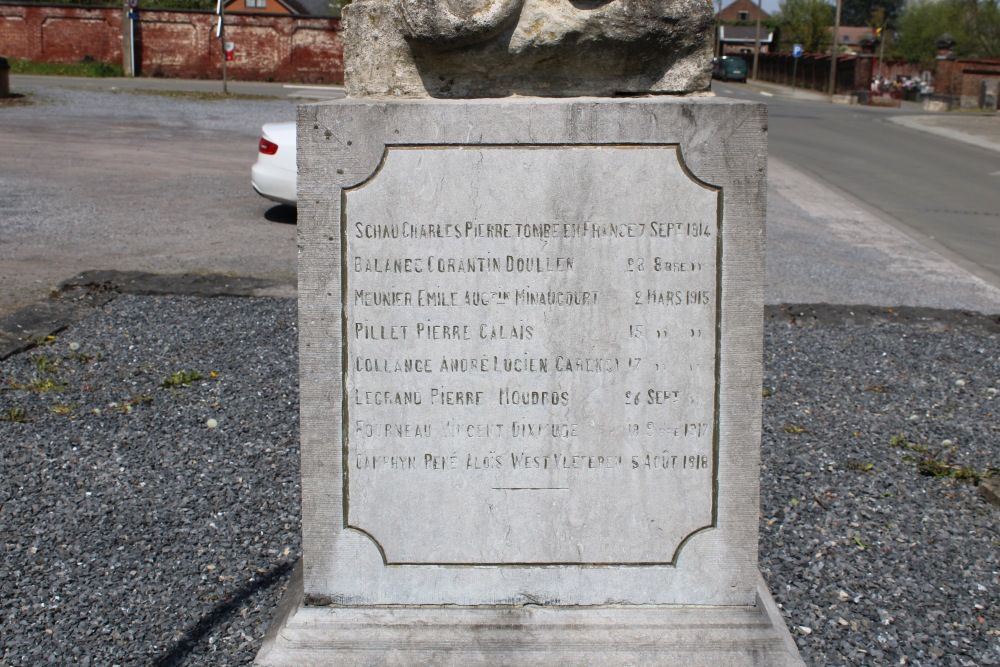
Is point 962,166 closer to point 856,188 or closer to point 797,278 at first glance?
point 856,188

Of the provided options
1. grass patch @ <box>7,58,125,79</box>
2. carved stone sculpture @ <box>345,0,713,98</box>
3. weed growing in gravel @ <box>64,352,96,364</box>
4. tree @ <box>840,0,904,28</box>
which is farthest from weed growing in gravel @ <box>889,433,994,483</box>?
tree @ <box>840,0,904,28</box>

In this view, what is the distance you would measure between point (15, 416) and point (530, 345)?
3.45 metres

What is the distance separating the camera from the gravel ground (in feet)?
11.5

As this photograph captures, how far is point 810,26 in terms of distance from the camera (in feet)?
221

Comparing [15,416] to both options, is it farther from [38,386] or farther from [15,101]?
[15,101]

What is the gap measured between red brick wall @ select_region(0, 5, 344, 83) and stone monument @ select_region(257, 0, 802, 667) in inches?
1494

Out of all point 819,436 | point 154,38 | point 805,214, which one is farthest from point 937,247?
point 154,38

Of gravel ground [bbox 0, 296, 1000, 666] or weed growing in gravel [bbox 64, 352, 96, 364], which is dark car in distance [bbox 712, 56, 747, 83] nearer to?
gravel ground [bbox 0, 296, 1000, 666]

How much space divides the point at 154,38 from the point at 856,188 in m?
A: 31.3

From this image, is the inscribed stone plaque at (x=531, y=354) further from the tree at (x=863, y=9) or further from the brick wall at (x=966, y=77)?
the tree at (x=863, y=9)

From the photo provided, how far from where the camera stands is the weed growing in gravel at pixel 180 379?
233 inches

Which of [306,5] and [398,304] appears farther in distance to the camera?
[306,5]

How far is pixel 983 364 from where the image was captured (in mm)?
6754

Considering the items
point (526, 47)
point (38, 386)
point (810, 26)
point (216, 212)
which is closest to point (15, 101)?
point (216, 212)
